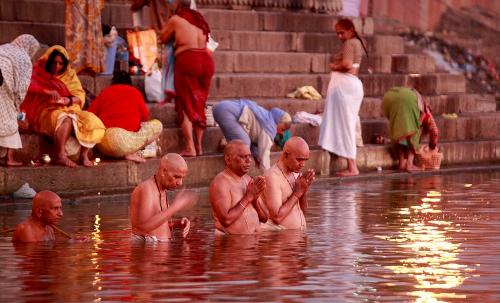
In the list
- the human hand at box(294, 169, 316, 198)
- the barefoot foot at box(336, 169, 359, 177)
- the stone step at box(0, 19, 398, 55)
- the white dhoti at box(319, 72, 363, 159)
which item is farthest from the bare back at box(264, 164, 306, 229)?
the stone step at box(0, 19, 398, 55)

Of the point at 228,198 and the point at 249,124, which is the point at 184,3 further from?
the point at 228,198

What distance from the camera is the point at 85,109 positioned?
17859 mm

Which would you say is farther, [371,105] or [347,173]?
[371,105]

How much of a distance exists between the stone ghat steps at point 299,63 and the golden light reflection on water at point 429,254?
246 inches

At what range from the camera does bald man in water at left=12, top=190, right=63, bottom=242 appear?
12094 mm

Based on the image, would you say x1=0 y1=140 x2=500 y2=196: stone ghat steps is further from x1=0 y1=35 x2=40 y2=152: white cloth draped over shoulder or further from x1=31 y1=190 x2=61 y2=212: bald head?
x1=31 y1=190 x2=61 y2=212: bald head

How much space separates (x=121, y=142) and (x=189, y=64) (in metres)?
1.67

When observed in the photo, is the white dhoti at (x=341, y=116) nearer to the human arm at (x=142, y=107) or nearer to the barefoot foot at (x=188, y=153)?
the barefoot foot at (x=188, y=153)

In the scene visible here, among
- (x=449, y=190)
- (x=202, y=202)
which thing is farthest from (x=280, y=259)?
(x=449, y=190)

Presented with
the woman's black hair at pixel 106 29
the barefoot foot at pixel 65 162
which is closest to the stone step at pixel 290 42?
the woman's black hair at pixel 106 29

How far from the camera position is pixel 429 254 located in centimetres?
1141

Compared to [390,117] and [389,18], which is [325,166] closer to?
[390,117]

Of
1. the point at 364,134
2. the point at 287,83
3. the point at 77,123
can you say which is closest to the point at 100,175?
the point at 77,123

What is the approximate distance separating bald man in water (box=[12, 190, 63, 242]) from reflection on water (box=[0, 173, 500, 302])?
0.16 meters
